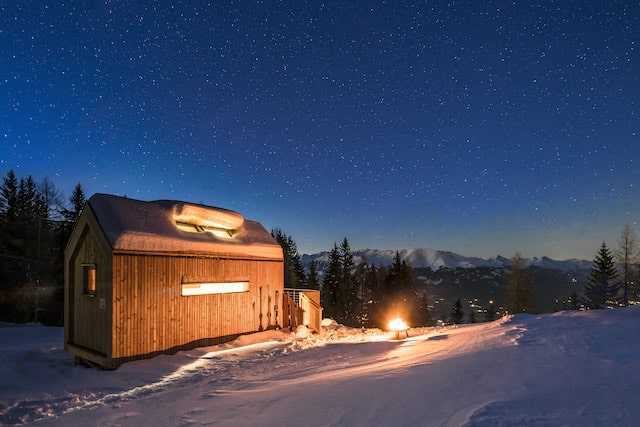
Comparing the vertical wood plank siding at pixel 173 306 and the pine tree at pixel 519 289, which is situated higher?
the vertical wood plank siding at pixel 173 306

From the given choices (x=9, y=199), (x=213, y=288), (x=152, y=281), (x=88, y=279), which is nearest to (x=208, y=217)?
(x=213, y=288)

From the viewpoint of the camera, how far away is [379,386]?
14.5ft

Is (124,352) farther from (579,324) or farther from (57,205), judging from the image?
(57,205)

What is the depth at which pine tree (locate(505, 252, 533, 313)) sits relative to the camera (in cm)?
3562

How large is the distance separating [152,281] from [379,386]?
7998 mm

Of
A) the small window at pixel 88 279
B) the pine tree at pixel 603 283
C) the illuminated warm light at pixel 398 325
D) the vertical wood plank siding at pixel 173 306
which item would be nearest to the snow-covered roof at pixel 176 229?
the vertical wood plank siding at pixel 173 306

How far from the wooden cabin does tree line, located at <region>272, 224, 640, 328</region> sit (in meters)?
30.6

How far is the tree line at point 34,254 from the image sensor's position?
2531cm

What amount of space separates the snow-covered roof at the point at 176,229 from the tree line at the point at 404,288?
29.9 m

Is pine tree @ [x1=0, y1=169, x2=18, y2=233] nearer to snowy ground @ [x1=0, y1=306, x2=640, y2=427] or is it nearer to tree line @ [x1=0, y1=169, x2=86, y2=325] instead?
tree line @ [x1=0, y1=169, x2=86, y2=325]

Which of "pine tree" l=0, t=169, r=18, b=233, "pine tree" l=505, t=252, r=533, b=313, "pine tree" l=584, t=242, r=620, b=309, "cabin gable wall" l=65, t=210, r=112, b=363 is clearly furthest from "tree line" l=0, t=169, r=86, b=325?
"pine tree" l=584, t=242, r=620, b=309

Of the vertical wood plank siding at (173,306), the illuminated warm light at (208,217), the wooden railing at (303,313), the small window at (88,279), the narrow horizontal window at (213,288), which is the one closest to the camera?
the vertical wood plank siding at (173,306)

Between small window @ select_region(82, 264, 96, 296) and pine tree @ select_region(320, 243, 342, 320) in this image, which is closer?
small window @ select_region(82, 264, 96, 296)

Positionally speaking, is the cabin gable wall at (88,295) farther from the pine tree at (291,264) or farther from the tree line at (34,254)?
the pine tree at (291,264)
